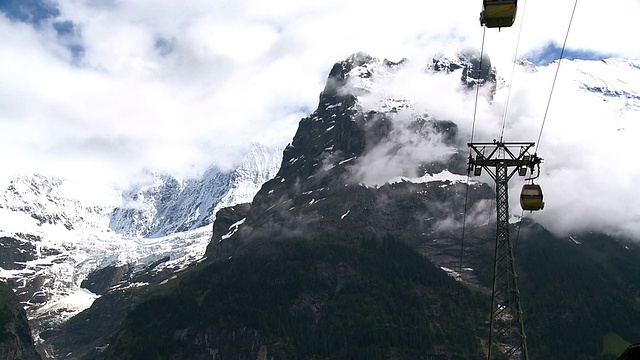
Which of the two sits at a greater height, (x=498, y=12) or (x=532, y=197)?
(x=498, y=12)

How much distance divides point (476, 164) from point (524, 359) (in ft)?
48.5

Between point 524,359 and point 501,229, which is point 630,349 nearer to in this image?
point 524,359

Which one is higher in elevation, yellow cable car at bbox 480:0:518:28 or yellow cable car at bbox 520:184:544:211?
yellow cable car at bbox 480:0:518:28

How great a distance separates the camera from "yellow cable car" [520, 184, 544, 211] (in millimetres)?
54375

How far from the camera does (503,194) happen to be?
55625mm

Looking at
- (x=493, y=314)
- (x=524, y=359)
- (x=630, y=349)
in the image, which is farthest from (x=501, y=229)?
(x=630, y=349)

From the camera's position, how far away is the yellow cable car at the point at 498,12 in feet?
149

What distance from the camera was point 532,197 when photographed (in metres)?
54.4

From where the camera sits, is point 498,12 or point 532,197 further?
point 532,197

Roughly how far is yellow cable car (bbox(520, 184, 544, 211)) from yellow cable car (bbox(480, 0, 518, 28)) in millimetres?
14274

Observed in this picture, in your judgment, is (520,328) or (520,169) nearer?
(520,328)

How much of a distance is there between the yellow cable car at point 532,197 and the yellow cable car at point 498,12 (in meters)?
14.3

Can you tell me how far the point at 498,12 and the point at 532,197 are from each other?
1580 cm

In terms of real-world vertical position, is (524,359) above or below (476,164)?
below
